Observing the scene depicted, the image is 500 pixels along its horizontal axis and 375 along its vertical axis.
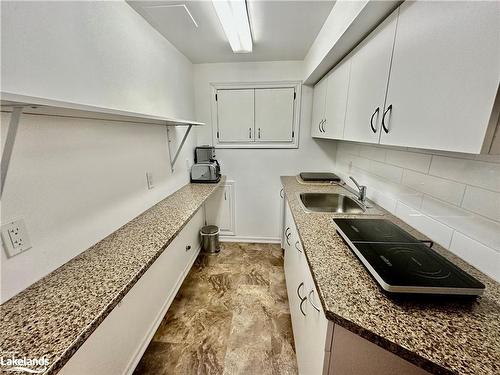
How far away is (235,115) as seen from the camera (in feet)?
8.69

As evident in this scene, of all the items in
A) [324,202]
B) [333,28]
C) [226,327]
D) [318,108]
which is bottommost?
[226,327]

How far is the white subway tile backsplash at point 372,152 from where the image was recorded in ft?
5.24

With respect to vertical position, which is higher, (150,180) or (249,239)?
(150,180)

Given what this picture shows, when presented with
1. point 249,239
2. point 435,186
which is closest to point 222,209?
point 249,239

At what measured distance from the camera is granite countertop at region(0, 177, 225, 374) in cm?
60

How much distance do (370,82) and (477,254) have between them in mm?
953

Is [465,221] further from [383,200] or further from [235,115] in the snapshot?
[235,115]

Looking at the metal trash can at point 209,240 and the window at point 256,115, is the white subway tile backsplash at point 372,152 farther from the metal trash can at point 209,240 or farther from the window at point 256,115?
the metal trash can at point 209,240

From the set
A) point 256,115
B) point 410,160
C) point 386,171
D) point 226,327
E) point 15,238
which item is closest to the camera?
point 15,238

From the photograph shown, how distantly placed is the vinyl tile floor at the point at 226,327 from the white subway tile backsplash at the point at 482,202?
138 cm

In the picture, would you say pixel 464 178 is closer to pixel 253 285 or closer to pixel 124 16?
pixel 253 285

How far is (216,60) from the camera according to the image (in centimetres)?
245

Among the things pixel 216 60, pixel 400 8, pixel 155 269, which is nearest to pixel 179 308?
pixel 155 269

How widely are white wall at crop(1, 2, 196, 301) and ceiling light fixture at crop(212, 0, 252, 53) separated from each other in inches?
24.6
